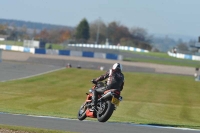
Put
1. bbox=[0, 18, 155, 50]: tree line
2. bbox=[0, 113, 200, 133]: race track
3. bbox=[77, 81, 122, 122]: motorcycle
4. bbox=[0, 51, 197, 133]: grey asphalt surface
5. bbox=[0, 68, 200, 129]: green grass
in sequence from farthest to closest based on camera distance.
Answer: bbox=[0, 18, 155, 50]: tree line
bbox=[0, 68, 200, 129]: green grass
bbox=[77, 81, 122, 122]: motorcycle
bbox=[0, 51, 197, 133]: grey asphalt surface
bbox=[0, 113, 200, 133]: race track

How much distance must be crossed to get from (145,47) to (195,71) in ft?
316

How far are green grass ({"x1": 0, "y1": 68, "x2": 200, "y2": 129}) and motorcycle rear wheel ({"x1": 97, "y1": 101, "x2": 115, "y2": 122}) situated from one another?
777 centimetres

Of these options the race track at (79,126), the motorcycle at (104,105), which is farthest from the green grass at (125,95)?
the race track at (79,126)

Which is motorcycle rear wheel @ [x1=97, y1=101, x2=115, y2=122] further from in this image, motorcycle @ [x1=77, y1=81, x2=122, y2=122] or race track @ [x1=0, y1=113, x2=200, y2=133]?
race track @ [x1=0, y1=113, x2=200, y2=133]

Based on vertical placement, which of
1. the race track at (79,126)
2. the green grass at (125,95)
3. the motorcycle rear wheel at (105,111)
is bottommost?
the green grass at (125,95)

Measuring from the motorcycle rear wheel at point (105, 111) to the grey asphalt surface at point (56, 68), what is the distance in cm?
20

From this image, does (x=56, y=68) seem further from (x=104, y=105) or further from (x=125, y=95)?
(x=104, y=105)

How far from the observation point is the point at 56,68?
5906 cm

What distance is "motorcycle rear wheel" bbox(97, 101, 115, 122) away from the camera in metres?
15.5

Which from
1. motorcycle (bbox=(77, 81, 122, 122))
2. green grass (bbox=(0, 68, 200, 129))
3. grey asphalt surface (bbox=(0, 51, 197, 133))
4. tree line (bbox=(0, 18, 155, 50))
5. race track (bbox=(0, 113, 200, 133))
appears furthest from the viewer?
Result: tree line (bbox=(0, 18, 155, 50))

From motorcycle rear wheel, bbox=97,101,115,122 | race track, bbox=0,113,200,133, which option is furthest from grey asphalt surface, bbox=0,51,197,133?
motorcycle rear wheel, bbox=97,101,115,122

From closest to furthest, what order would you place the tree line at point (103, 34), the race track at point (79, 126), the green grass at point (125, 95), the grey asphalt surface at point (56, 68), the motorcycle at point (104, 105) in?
the race track at point (79, 126) → the grey asphalt surface at point (56, 68) → the motorcycle at point (104, 105) → the green grass at point (125, 95) → the tree line at point (103, 34)

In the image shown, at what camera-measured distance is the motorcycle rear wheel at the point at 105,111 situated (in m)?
15.5

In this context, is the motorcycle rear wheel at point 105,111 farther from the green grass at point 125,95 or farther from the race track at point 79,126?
the green grass at point 125,95
